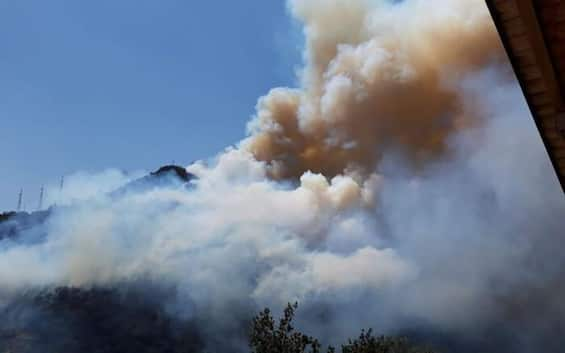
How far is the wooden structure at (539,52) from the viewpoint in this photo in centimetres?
360

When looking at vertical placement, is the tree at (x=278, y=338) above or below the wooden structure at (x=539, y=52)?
above

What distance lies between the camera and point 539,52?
12.9ft

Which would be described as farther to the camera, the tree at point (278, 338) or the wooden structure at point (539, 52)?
the tree at point (278, 338)

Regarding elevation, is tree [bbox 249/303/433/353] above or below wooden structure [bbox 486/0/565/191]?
above

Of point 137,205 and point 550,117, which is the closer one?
point 550,117

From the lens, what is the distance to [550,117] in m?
4.77

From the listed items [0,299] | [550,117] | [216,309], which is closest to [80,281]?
[0,299]

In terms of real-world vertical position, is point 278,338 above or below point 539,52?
above

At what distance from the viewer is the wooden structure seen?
360 cm

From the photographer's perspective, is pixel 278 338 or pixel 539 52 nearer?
A: pixel 539 52

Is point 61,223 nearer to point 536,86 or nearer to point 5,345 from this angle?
point 5,345

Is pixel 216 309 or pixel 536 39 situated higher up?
pixel 216 309

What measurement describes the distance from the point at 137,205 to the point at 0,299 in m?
54.7

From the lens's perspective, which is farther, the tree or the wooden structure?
the tree
